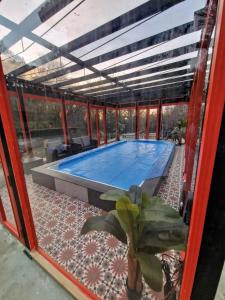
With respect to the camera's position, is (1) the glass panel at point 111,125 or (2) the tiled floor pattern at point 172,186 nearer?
(2) the tiled floor pattern at point 172,186

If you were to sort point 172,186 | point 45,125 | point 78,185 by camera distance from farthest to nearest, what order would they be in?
point 45,125 → point 172,186 → point 78,185

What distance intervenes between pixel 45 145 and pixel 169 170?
13.9 ft

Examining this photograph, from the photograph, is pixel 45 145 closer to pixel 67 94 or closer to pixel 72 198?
pixel 67 94

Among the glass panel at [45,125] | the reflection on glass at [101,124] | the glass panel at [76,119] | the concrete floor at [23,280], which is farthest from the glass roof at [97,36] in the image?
the reflection on glass at [101,124]

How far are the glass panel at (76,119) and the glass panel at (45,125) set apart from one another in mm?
519

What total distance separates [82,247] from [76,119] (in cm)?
589

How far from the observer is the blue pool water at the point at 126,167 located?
3424 millimetres

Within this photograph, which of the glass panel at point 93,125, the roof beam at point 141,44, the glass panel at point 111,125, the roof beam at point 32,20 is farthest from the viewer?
the glass panel at point 111,125

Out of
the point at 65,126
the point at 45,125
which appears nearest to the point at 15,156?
the point at 45,125

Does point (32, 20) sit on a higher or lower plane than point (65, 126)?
higher

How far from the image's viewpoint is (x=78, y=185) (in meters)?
2.99

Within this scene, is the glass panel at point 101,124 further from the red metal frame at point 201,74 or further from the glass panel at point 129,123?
the red metal frame at point 201,74

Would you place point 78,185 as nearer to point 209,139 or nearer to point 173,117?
point 173,117

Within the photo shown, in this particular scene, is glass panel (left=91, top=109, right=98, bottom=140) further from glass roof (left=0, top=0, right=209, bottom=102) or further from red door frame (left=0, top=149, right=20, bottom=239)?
red door frame (left=0, top=149, right=20, bottom=239)
